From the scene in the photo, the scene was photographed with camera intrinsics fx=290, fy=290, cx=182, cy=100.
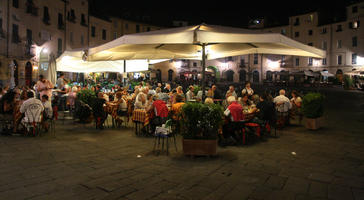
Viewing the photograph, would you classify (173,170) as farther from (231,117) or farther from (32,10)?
(32,10)

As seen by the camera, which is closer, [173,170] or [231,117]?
[173,170]

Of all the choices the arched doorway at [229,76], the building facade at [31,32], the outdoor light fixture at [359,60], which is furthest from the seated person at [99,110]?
the arched doorway at [229,76]

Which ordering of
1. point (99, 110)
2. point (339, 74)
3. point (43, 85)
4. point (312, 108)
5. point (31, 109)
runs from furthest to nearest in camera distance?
point (339, 74) → point (43, 85) → point (312, 108) → point (99, 110) → point (31, 109)

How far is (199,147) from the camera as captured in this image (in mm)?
5539

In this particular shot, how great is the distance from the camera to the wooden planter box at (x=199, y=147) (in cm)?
553

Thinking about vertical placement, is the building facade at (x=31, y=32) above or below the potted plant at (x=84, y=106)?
above

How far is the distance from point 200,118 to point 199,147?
22.6 inches

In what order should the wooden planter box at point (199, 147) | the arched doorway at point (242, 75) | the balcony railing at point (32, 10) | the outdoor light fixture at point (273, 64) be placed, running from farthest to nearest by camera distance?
the arched doorway at point (242, 75), the outdoor light fixture at point (273, 64), the balcony railing at point (32, 10), the wooden planter box at point (199, 147)

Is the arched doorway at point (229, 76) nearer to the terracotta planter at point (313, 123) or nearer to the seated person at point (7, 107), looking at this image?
the terracotta planter at point (313, 123)

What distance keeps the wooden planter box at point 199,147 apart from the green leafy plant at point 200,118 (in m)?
0.16

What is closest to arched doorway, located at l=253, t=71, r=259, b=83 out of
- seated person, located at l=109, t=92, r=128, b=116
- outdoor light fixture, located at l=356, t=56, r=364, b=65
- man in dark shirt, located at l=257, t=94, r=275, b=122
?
outdoor light fixture, located at l=356, t=56, r=364, b=65

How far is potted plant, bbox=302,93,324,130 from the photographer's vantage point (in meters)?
8.95

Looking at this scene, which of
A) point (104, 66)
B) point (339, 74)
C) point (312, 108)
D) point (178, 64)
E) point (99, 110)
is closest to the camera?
point (99, 110)

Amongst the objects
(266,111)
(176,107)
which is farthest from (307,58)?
(176,107)
